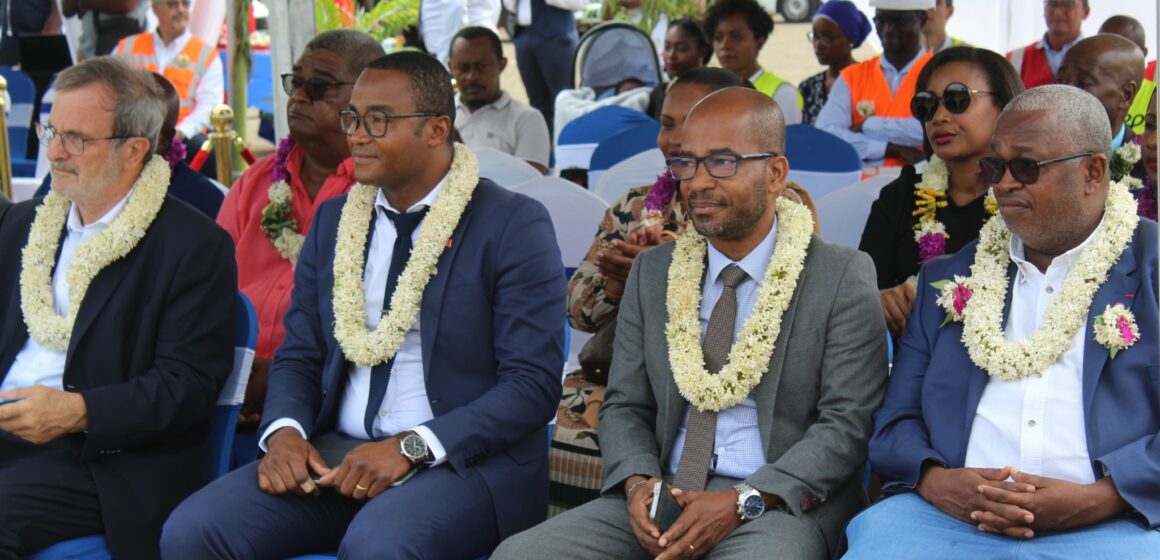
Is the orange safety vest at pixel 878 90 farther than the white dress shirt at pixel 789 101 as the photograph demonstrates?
No

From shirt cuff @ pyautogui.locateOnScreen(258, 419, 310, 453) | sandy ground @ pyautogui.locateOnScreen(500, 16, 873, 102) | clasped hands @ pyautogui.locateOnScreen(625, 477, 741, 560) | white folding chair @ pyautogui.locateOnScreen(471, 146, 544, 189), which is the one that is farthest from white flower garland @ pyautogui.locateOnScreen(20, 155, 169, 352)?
sandy ground @ pyautogui.locateOnScreen(500, 16, 873, 102)

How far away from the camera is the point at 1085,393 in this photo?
2986 mm

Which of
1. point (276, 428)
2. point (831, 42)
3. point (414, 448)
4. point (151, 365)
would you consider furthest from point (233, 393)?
point (831, 42)

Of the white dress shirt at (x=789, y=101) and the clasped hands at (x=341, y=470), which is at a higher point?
the white dress shirt at (x=789, y=101)

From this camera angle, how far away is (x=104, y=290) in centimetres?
379

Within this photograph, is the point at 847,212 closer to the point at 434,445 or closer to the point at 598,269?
the point at 598,269

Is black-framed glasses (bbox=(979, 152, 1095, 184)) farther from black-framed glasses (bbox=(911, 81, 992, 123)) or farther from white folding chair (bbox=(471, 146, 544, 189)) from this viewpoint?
white folding chair (bbox=(471, 146, 544, 189))

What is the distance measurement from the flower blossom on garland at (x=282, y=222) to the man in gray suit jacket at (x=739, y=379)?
1761 mm

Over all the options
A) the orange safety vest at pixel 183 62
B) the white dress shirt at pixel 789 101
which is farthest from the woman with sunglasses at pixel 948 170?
the orange safety vest at pixel 183 62

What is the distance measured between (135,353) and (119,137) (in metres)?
0.70

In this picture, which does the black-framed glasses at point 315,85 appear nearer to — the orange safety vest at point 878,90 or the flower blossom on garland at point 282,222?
the flower blossom on garland at point 282,222

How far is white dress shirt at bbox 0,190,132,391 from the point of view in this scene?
385 centimetres

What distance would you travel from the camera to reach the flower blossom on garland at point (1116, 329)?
2966 millimetres

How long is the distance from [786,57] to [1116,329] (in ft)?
50.7
